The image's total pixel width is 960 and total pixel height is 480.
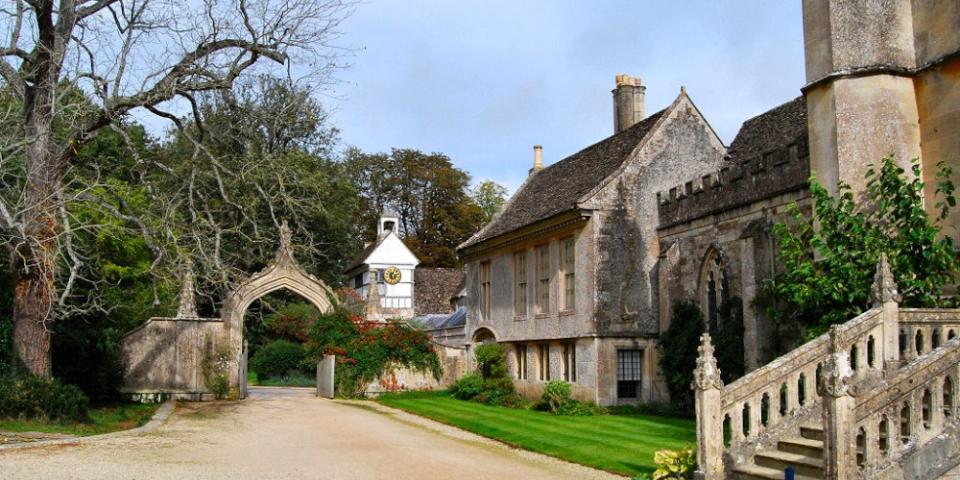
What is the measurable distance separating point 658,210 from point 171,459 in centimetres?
1514

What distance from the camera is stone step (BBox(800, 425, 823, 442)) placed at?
428 inches

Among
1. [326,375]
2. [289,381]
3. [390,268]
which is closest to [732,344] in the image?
[326,375]

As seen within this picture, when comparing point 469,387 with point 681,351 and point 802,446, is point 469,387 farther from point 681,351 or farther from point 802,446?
point 802,446

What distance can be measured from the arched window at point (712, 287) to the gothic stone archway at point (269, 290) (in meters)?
12.2

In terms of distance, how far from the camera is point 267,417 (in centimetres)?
2158

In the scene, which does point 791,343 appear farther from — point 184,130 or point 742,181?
point 184,130

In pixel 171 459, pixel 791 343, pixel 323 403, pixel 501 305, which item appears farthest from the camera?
pixel 501 305

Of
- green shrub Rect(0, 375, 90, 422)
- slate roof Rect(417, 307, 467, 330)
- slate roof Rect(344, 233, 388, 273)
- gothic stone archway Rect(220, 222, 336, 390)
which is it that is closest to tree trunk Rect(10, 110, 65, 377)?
green shrub Rect(0, 375, 90, 422)

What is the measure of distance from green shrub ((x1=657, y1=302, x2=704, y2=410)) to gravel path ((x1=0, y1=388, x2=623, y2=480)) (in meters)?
6.17

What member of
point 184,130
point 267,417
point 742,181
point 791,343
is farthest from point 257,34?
point 791,343

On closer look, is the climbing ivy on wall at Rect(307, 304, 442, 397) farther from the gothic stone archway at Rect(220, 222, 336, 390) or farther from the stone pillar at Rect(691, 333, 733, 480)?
the stone pillar at Rect(691, 333, 733, 480)

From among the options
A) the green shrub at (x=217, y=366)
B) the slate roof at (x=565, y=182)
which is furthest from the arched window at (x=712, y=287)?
the green shrub at (x=217, y=366)

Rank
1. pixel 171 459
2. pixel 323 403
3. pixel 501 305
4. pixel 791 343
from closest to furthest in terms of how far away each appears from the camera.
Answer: pixel 171 459
pixel 791 343
pixel 323 403
pixel 501 305

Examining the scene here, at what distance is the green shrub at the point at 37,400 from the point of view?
15.8 m
